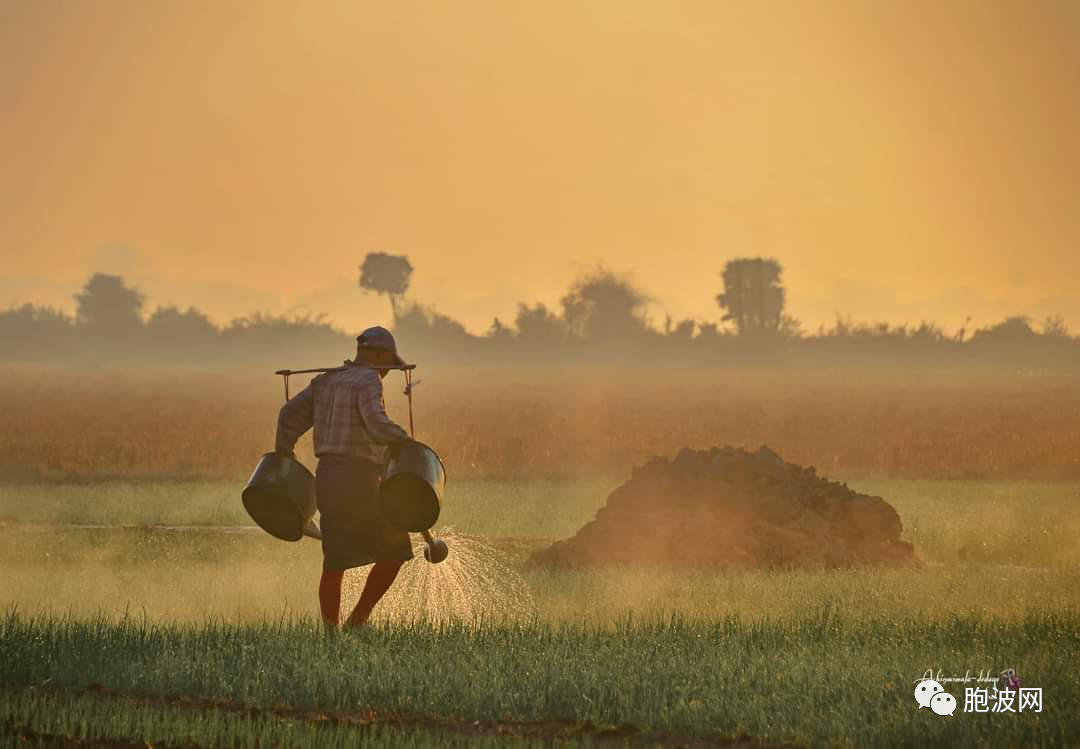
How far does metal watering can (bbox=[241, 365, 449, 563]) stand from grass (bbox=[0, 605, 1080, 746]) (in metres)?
0.80

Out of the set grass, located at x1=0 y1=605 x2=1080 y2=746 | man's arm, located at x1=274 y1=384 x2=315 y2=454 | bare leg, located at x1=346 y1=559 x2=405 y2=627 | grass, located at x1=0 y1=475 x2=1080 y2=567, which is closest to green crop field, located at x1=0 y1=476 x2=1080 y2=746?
grass, located at x1=0 y1=605 x2=1080 y2=746

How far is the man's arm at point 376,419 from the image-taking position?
12.5m

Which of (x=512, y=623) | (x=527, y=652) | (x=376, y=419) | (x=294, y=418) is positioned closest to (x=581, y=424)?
(x=512, y=623)

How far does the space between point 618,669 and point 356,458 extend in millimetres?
2508

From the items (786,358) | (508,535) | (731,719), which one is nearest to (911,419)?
(508,535)

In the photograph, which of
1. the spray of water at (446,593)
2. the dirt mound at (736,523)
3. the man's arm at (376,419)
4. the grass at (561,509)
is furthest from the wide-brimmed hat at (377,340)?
the grass at (561,509)

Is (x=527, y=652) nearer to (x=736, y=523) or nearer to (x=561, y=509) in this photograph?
(x=736, y=523)

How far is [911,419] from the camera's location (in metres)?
54.4

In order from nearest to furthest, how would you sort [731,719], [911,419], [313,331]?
[731,719], [911,419], [313,331]

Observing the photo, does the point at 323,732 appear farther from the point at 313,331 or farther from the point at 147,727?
the point at 313,331

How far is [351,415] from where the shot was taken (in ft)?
Result: 41.4

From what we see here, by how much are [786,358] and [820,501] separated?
73501 mm

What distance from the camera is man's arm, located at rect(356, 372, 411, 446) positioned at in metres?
12.5

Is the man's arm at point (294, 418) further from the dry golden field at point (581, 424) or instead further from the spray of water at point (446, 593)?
the dry golden field at point (581, 424)
